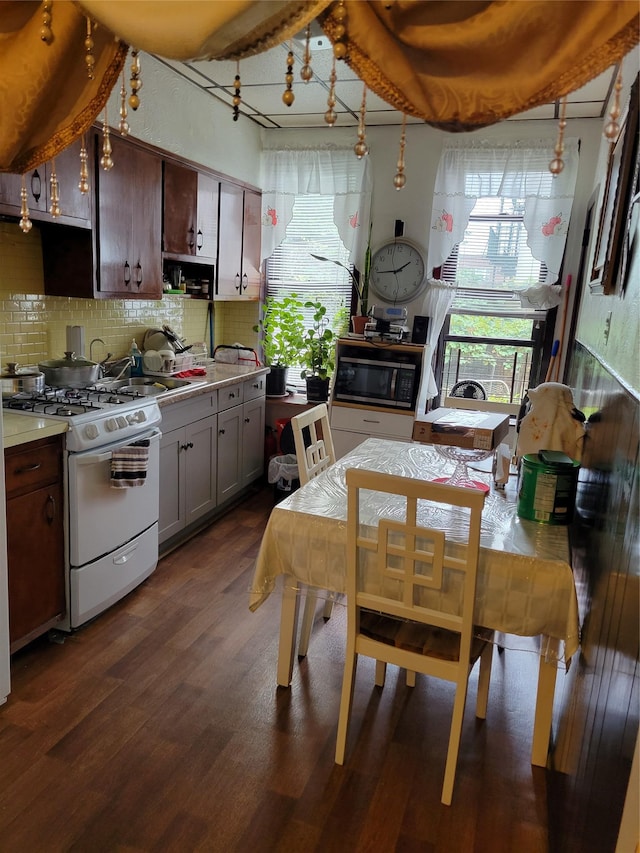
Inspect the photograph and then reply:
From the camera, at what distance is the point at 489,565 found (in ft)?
6.09

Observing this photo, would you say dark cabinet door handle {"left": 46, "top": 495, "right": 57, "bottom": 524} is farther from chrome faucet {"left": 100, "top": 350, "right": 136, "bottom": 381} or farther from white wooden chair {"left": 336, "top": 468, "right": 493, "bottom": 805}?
white wooden chair {"left": 336, "top": 468, "right": 493, "bottom": 805}

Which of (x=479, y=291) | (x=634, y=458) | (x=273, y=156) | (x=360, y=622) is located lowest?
(x=360, y=622)

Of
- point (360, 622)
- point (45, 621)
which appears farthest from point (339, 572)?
point (45, 621)

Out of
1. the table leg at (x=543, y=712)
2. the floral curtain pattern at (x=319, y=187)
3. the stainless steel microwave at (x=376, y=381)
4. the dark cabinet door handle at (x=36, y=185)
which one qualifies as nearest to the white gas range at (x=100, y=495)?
the dark cabinet door handle at (x=36, y=185)

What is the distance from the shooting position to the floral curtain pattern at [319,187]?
15.2ft

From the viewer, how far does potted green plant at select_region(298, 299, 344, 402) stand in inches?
189

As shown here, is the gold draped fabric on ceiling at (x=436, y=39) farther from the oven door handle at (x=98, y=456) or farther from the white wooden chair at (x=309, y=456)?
the oven door handle at (x=98, y=456)

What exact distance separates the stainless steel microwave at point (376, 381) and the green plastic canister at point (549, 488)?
6.94 ft

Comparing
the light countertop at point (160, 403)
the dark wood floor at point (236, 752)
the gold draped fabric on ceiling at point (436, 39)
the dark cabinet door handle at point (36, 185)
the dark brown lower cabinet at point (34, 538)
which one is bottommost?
the dark wood floor at point (236, 752)

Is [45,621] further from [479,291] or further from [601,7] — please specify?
[479,291]

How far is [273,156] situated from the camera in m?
4.83


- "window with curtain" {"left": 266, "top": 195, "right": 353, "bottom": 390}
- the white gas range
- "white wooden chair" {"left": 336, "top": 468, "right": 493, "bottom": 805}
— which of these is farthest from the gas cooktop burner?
"window with curtain" {"left": 266, "top": 195, "right": 353, "bottom": 390}

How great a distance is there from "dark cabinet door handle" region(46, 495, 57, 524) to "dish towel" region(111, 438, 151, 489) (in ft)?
0.94

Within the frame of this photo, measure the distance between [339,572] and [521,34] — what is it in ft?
5.25
